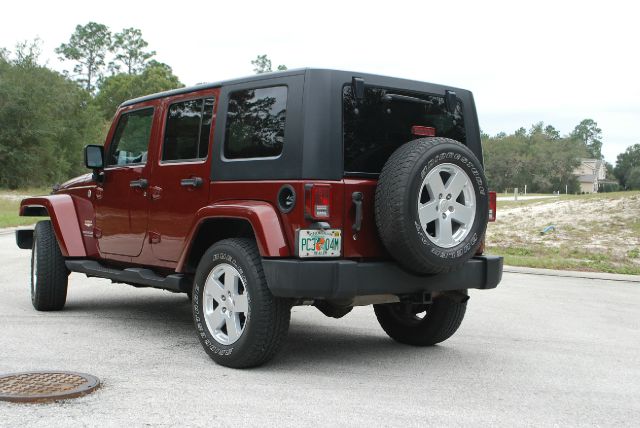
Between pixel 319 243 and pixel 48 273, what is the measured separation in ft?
11.8

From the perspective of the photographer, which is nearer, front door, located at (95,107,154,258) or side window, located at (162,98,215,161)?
side window, located at (162,98,215,161)

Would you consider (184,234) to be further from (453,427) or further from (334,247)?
(453,427)

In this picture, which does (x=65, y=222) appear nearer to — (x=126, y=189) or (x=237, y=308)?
(x=126, y=189)

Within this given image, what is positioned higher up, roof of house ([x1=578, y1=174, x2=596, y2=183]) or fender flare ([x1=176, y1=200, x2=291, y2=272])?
roof of house ([x1=578, y1=174, x2=596, y2=183])

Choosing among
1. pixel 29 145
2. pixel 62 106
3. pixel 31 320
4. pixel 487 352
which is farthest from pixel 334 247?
pixel 62 106

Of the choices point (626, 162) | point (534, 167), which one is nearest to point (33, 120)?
point (534, 167)

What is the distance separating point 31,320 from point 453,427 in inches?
178

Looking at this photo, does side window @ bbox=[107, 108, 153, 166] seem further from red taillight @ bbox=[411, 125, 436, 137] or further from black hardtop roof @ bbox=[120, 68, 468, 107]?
red taillight @ bbox=[411, 125, 436, 137]

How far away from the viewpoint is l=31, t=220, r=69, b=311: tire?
762cm

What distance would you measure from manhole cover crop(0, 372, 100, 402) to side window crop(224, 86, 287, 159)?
1.87 metres

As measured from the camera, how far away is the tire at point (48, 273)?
25.0 feet

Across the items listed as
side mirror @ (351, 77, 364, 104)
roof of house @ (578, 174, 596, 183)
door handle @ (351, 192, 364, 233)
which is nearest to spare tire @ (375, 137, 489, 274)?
door handle @ (351, 192, 364, 233)

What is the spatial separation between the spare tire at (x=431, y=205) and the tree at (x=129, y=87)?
88037 millimetres

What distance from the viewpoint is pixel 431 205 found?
532 cm
